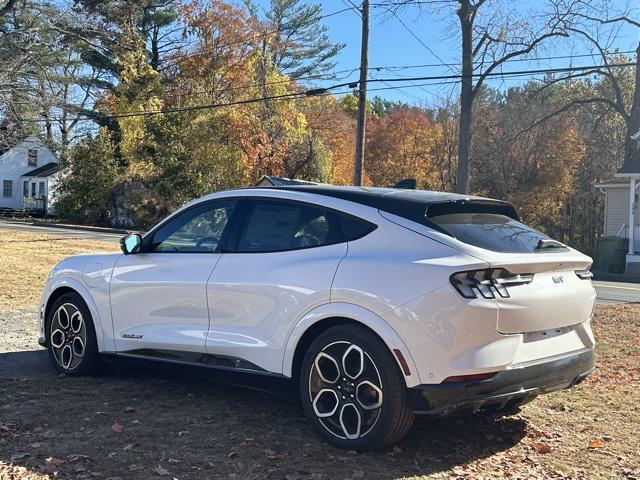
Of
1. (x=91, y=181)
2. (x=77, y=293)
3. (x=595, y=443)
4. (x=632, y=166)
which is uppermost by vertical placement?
(x=632, y=166)

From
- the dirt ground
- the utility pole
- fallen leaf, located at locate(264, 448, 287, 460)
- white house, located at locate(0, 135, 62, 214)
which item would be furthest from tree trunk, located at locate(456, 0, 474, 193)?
white house, located at locate(0, 135, 62, 214)

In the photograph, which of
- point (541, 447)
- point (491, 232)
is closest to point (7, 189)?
point (491, 232)

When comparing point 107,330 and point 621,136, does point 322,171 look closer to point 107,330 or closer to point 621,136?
point 621,136

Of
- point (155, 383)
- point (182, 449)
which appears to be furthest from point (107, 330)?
point (182, 449)

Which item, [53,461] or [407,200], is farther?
[407,200]

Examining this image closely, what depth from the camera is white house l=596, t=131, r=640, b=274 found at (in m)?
24.2

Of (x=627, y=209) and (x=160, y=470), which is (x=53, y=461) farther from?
(x=627, y=209)

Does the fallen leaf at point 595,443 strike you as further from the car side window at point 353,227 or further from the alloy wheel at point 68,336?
the alloy wheel at point 68,336

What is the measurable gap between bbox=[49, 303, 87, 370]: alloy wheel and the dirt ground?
0.59 feet

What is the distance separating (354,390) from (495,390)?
0.85m

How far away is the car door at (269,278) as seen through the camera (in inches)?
170

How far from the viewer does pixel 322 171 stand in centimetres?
3647

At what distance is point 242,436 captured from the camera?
438 centimetres

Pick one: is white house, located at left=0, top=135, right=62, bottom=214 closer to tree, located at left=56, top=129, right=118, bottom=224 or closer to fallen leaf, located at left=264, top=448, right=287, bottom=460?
tree, located at left=56, top=129, right=118, bottom=224
